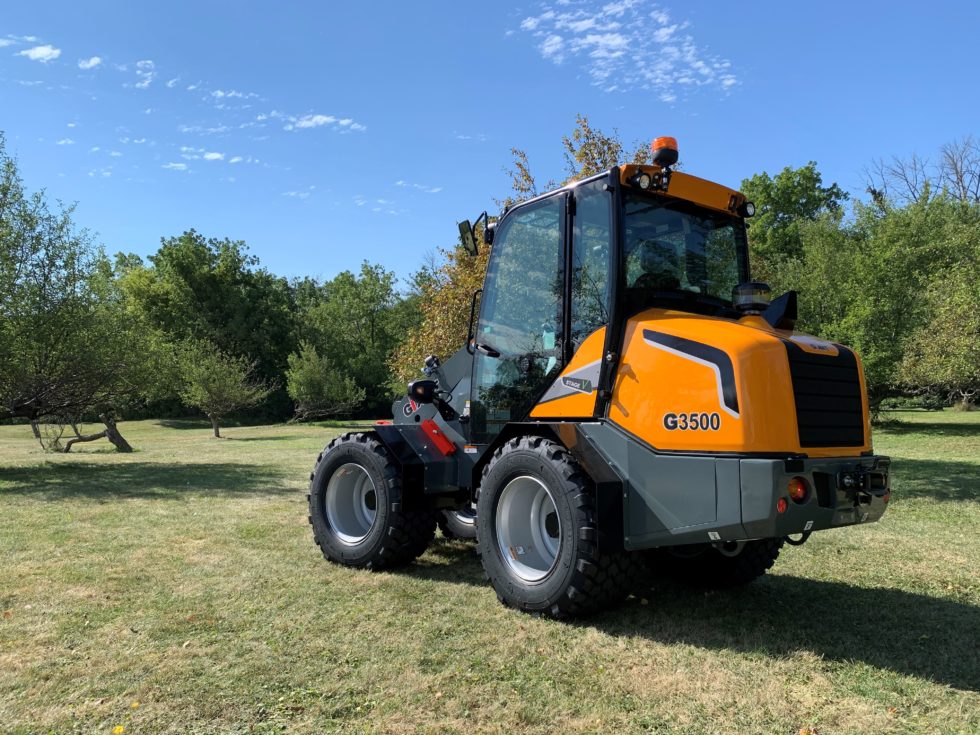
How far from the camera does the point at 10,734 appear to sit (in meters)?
3.10

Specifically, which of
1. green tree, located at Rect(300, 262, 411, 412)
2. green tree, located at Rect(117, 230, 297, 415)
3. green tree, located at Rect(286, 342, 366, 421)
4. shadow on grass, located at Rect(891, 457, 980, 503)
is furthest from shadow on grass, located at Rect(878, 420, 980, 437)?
green tree, located at Rect(117, 230, 297, 415)

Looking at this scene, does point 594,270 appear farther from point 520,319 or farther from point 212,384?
point 212,384

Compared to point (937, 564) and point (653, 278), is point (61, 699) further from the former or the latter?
point (937, 564)

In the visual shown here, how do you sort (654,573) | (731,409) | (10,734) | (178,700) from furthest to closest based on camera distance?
1. (654,573)
2. (731,409)
3. (178,700)
4. (10,734)

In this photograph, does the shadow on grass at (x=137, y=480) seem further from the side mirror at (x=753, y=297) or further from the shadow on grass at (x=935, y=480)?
the shadow on grass at (x=935, y=480)

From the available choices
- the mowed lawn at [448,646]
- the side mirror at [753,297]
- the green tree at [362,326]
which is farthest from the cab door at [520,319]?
the green tree at [362,326]

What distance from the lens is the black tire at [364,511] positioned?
5.73m

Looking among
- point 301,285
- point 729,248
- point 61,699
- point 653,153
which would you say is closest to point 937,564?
point 729,248

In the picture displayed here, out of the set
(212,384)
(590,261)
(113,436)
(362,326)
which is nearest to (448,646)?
(590,261)

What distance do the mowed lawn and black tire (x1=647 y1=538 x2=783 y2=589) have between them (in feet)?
0.52

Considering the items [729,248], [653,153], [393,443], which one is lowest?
[393,443]

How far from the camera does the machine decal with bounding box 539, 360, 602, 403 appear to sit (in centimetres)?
461

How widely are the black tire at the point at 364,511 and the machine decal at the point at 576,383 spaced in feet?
5.32

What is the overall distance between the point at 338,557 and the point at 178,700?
2.62 m
